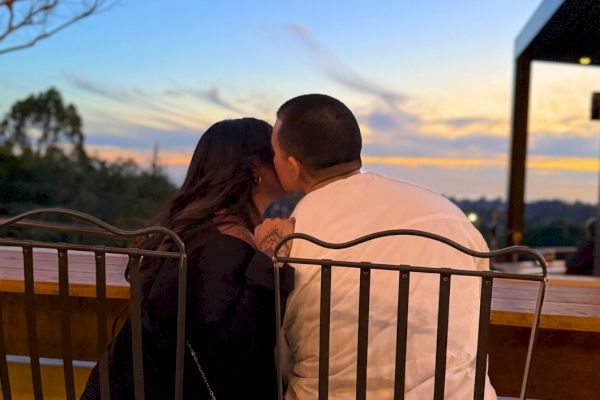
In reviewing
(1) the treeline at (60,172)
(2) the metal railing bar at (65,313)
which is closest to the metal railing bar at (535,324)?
(2) the metal railing bar at (65,313)

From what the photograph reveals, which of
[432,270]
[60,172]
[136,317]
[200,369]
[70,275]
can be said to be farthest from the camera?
[60,172]

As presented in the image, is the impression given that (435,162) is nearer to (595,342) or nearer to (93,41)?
(93,41)

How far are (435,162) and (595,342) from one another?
28.6ft

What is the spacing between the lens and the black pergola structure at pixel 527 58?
18.1ft

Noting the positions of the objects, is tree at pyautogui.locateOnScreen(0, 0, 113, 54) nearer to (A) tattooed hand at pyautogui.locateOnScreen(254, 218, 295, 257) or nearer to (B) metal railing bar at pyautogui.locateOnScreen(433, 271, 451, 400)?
(A) tattooed hand at pyautogui.locateOnScreen(254, 218, 295, 257)

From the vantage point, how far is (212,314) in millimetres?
1062

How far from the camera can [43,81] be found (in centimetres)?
991

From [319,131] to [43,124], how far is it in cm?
828

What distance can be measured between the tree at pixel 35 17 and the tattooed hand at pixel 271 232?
214 inches

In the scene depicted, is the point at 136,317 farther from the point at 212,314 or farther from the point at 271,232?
the point at 271,232

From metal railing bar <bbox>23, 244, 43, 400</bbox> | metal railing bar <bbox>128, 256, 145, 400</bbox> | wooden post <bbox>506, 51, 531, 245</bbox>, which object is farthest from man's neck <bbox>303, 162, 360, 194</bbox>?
wooden post <bbox>506, 51, 531, 245</bbox>

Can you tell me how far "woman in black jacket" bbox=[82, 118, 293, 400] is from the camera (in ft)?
3.50

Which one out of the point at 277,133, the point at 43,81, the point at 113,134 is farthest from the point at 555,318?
the point at 113,134

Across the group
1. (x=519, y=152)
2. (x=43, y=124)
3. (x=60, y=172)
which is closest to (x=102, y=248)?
→ (x=519, y=152)
